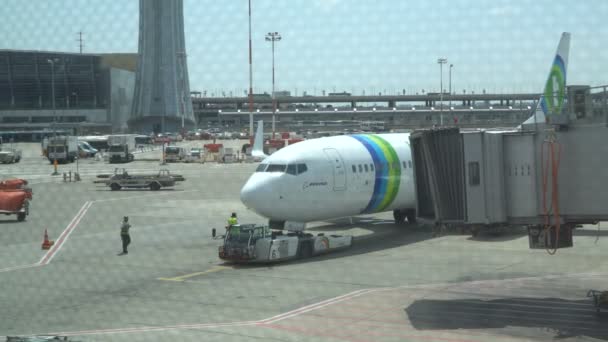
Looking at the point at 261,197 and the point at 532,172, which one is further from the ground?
the point at 532,172

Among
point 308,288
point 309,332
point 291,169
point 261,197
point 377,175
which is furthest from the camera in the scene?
point 377,175

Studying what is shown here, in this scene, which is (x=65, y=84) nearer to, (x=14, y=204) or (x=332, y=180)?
(x=14, y=204)

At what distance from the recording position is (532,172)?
327 centimetres

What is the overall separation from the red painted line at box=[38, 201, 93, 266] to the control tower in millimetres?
1103

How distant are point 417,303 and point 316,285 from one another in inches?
26.3

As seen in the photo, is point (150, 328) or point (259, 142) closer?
point (150, 328)

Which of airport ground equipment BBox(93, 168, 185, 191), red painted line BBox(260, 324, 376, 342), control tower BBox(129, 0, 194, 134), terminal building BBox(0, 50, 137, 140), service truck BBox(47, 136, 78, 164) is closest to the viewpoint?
red painted line BBox(260, 324, 376, 342)

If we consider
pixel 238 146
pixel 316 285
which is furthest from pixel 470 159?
pixel 238 146

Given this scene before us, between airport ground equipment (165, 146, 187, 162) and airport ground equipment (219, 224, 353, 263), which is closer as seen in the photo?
airport ground equipment (219, 224, 353, 263)

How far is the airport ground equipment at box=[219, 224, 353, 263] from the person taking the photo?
4625 mm

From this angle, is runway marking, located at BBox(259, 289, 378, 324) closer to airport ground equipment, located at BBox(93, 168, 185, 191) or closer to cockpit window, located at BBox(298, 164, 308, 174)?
cockpit window, located at BBox(298, 164, 308, 174)

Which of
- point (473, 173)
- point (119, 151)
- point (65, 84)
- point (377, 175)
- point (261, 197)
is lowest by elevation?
point (261, 197)

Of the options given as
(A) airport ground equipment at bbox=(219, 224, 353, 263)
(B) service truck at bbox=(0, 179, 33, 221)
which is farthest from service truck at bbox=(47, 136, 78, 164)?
(A) airport ground equipment at bbox=(219, 224, 353, 263)

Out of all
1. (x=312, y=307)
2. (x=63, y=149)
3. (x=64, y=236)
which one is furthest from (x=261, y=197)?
(x=63, y=149)
